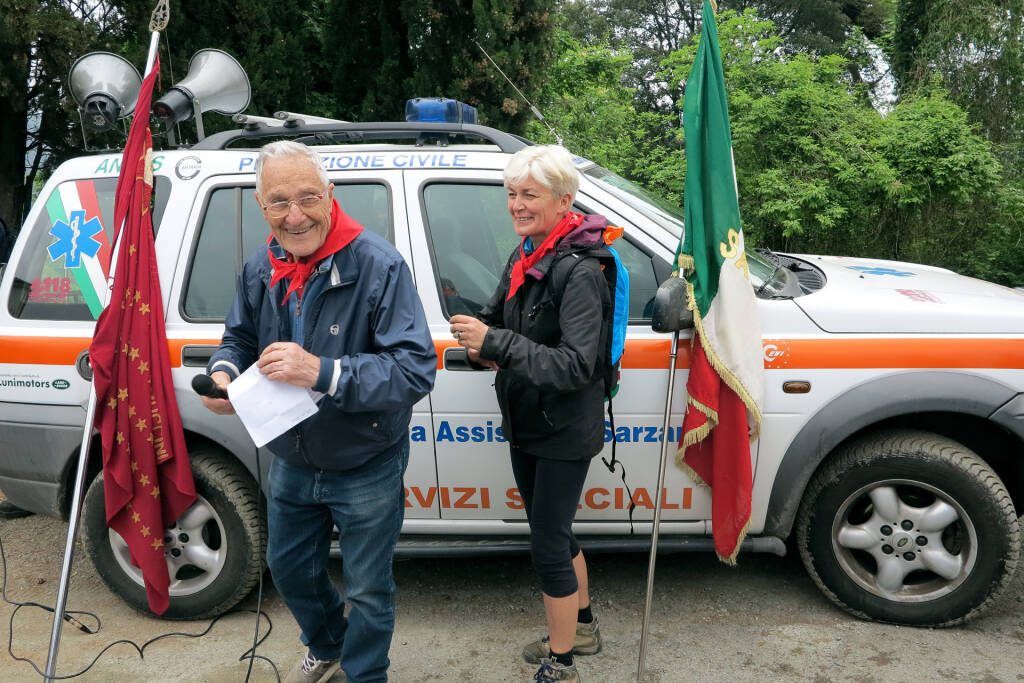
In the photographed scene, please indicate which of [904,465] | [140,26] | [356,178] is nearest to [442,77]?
[140,26]

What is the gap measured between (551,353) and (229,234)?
169 centimetres

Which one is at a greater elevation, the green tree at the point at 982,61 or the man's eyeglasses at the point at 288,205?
the green tree at the point at 982,61

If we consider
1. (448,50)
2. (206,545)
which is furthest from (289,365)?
(448,50)

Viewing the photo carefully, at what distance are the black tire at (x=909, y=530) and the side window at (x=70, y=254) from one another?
2987 millimetres

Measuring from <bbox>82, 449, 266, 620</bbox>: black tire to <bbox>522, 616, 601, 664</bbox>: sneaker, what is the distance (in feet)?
3.78

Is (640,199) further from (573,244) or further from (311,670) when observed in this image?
(311,670)

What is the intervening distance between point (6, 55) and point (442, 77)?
3753 millimetres

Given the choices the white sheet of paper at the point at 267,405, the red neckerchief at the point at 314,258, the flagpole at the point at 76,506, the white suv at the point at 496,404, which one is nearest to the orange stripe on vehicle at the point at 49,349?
the white suv at the point at 496,404

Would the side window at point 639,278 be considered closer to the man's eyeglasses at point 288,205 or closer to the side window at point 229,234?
the side window at point 229,234

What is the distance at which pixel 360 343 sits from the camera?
2.44 metres

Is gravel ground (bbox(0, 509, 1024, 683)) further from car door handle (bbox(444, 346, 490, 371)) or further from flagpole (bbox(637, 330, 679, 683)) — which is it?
car door handle (bbox(444, 346, 490, 371))

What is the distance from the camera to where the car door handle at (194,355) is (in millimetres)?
3383

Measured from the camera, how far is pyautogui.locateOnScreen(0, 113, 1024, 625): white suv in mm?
3215

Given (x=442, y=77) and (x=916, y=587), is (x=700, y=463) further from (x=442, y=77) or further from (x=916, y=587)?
(x=442, y=77)
